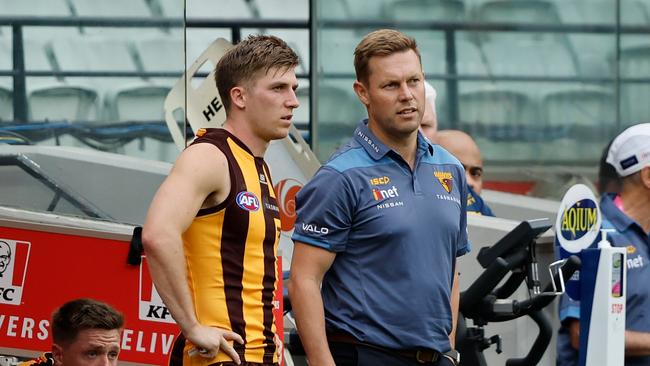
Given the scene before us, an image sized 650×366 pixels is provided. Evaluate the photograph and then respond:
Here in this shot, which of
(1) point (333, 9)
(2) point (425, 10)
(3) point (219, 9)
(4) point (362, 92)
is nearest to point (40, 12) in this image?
(4) point (362, 92)

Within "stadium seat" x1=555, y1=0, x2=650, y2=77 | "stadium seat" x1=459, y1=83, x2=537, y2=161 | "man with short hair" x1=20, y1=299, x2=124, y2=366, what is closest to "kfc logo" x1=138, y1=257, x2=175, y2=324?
"man with short hair" x1=20, y1=299, x2=124, y2=366

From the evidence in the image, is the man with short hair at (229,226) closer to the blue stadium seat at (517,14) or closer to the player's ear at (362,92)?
the player's ear at (362,92)

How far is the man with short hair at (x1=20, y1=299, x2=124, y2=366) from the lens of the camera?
532 cm

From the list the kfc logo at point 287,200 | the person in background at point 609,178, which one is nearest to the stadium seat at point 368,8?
the kfc logo at point 287,200

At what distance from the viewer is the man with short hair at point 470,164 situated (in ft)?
25.0

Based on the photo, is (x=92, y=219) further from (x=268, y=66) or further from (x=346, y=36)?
(x=346, y=36)

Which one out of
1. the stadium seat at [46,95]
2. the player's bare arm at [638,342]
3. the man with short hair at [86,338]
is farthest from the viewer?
the stadium seat at [46,95]

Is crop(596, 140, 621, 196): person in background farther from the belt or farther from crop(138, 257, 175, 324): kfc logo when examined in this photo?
crop(138, 257, 175, 324): kfc logo

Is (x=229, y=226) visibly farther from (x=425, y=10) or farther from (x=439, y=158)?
(x=425, y=10)

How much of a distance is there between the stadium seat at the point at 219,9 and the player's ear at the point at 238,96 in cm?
463

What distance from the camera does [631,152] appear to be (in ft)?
20.4

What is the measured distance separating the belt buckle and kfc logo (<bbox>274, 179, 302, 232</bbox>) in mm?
2482

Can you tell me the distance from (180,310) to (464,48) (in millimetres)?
6829

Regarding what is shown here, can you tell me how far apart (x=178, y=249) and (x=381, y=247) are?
2.76 feet
